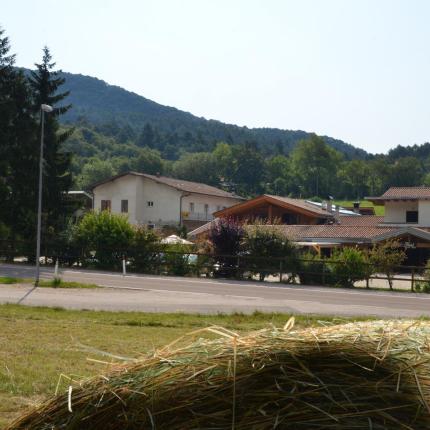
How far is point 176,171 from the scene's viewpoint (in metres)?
176

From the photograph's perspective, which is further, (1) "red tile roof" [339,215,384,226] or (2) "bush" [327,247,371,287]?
(1) "red tile roof" [339,215,384,226]

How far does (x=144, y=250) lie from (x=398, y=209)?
106 ft

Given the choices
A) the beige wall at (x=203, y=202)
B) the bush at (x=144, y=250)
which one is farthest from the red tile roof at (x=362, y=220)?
the bush at (x=144, y=250)

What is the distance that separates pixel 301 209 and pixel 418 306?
44.4 meters

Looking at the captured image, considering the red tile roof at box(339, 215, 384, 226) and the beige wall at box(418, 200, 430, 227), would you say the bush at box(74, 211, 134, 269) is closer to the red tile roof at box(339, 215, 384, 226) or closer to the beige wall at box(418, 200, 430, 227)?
the beige wall at box(418, 200, 430, 227)

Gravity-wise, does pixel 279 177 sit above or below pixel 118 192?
above

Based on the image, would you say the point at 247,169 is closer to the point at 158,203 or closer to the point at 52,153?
the point at 158,203

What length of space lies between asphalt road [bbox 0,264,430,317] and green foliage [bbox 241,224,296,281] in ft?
9.51

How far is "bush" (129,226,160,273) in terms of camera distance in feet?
135

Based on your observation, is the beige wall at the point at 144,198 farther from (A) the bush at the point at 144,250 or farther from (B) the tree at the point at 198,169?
(B) the tree at the point at 198,169

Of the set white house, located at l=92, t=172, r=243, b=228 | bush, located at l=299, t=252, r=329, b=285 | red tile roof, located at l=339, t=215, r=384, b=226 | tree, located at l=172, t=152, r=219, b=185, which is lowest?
bush, located at l=299, t=252, r=329, b=285

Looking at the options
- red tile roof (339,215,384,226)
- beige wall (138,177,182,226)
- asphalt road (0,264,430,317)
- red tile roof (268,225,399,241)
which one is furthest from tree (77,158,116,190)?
asphalt road (0,264,430,317)

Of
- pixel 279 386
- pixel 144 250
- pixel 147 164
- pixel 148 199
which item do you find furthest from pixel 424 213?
pixel 147 164

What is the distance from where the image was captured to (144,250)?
41.4m
